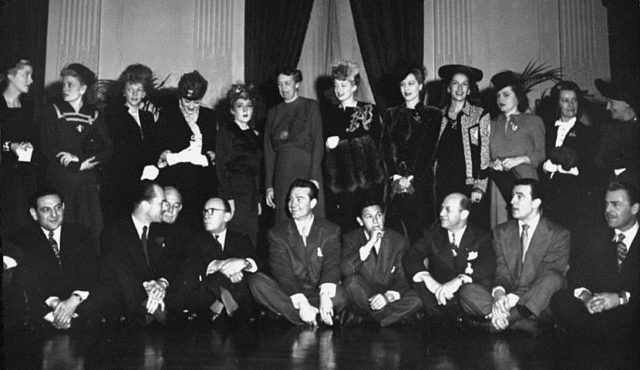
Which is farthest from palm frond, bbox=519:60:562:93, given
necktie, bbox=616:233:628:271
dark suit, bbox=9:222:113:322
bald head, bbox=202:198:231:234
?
dark suit, bbox=9:222:113:322

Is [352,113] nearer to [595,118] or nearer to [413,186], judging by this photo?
[413,186]

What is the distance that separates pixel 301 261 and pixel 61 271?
4.94 ft

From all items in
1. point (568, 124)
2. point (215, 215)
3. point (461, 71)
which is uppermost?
point (461, 71)

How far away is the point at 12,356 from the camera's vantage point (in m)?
3.27

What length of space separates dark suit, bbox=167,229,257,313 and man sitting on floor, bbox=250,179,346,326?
0.37ft

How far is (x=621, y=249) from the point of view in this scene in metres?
4.21

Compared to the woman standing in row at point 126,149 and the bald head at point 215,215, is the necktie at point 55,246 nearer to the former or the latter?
the woman standing in row at point 126,149

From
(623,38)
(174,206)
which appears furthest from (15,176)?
(623,38)

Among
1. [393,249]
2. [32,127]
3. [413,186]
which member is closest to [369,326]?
[393,249]

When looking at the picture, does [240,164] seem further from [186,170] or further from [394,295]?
[394,295]

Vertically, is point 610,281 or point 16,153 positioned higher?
point 16,153

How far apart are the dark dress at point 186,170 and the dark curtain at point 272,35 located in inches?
44.6

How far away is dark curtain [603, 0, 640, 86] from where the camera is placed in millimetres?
5797

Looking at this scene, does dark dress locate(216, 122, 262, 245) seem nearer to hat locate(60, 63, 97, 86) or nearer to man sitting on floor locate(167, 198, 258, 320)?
man sitting on floor locate(167, 198, 258, 320)
